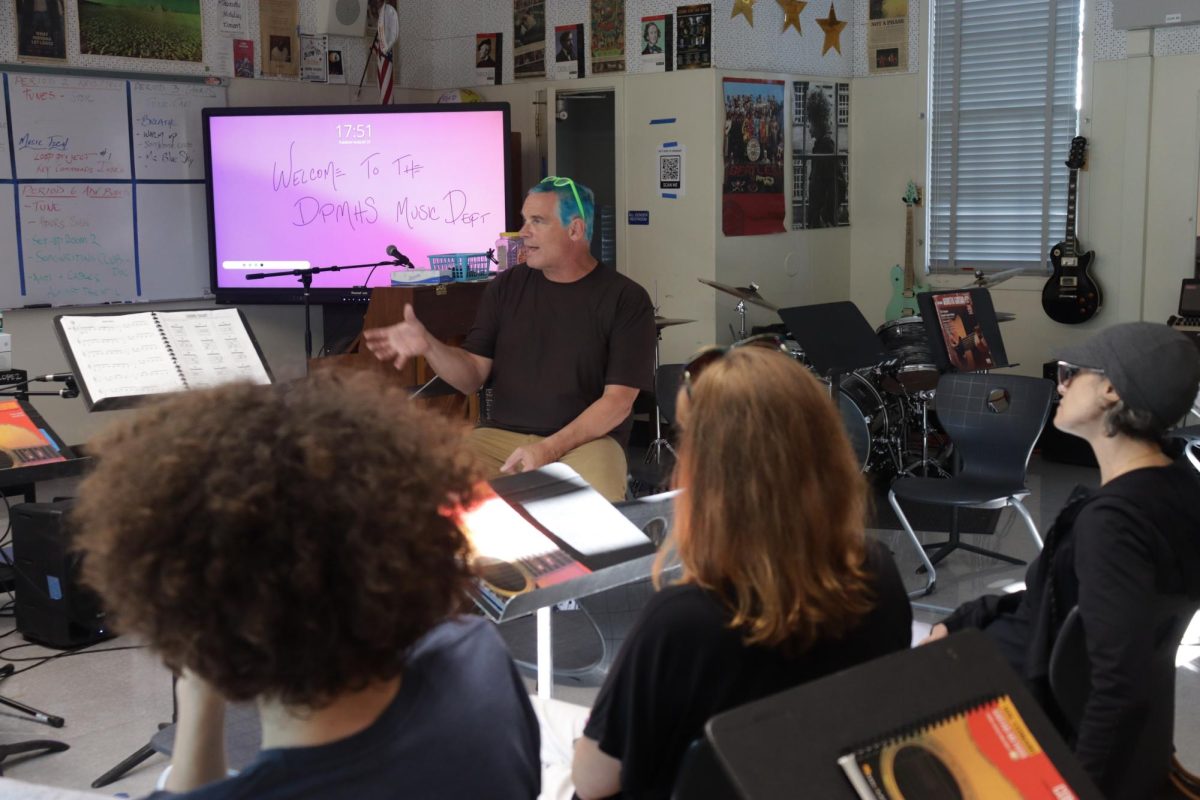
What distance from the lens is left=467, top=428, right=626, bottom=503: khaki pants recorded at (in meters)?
3.85

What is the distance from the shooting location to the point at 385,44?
699 cm

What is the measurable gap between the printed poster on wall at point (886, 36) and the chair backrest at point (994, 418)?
3381 mm

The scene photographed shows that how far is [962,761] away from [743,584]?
43 centimetres

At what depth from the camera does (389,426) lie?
1133mm

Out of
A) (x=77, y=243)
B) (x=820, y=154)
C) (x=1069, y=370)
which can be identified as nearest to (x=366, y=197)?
(x=77, y=243)

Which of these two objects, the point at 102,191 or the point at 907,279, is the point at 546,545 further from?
the point at 907,279

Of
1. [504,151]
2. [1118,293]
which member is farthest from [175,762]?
[1118,293]

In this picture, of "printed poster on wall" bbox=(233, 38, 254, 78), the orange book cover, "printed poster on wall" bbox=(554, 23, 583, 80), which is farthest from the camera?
"printed poster on wall" bbox=(554, 23, 583, 80)

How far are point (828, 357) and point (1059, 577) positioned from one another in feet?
9.09

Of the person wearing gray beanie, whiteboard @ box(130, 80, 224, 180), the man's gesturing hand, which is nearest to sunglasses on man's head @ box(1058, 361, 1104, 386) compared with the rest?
the person wearing gray beanie

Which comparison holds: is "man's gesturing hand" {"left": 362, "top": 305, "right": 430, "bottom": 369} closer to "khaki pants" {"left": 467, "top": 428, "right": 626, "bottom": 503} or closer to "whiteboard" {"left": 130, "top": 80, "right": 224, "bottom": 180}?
"khaki pants" {"left": 467, "top": 428, "right": 626, "bottom": 503}

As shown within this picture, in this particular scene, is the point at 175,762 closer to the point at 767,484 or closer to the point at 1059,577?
the point at 767,484

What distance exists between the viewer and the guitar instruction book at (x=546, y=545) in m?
2.13

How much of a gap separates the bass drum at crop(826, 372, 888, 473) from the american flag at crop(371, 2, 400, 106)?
3128 mm
